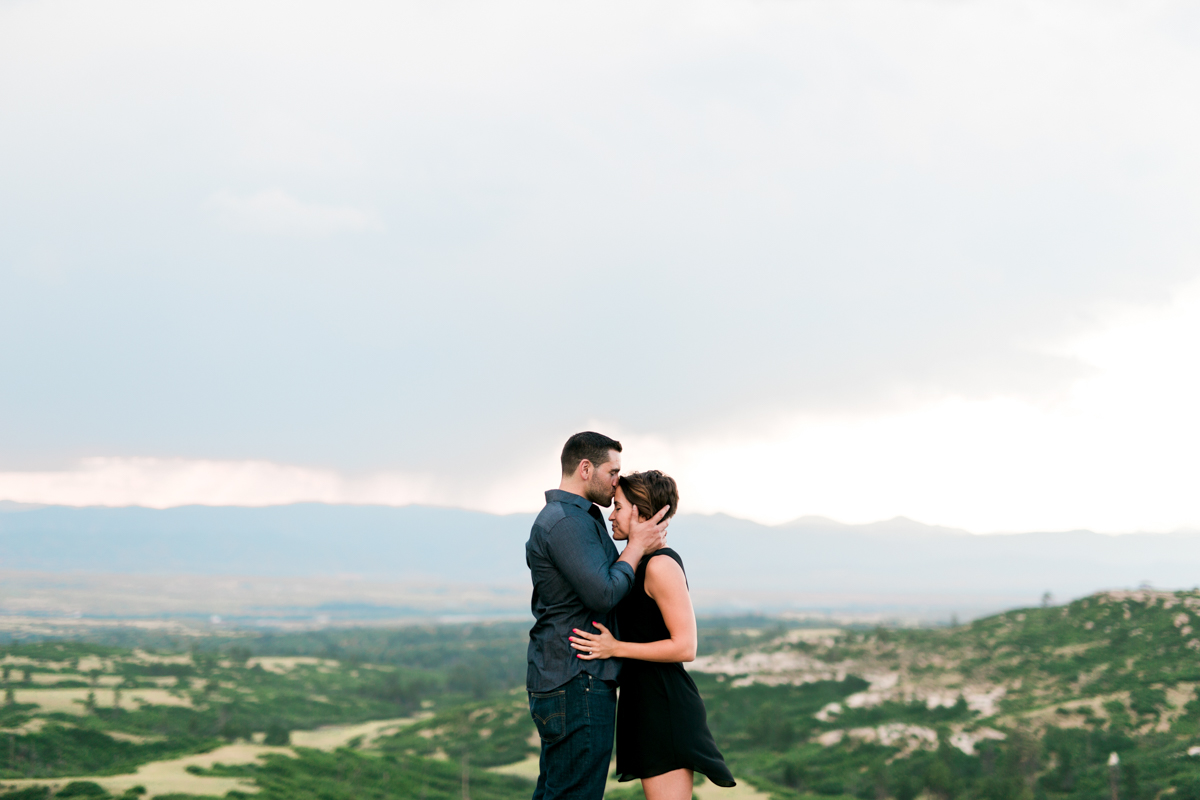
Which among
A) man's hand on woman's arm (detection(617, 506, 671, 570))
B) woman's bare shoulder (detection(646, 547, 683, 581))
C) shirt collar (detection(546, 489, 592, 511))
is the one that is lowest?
woman's bare shoulder (detection(646, 547, 683, 581))

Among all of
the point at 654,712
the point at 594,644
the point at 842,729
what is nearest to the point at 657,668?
→ the point at 654,712

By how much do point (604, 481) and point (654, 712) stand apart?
2364 millimetres

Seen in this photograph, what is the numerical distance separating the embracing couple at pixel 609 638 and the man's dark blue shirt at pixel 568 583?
11 mm

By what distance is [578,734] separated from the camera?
8.54 metres

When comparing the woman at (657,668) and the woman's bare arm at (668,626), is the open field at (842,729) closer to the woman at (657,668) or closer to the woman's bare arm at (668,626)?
the woman at (657,668)

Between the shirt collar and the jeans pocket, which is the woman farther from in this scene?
the jeans pocket

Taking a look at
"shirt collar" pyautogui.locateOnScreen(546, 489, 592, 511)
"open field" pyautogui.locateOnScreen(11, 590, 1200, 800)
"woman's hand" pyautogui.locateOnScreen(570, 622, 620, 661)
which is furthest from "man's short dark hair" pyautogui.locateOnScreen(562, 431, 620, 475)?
"open field" pyautogui.locateOnScreen(11, 590, 1200, 800)

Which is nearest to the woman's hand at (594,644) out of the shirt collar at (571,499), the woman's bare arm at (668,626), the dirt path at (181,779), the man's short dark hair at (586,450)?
the woman's bare arm at (668,626)

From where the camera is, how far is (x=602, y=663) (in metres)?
8.69

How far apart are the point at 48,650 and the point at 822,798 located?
165 m

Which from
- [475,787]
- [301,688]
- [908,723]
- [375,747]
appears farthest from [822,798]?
[301,688]

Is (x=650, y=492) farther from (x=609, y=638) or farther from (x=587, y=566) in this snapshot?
(x=609, y=638)

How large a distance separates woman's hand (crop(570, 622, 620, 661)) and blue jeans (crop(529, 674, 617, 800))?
8.6 inches

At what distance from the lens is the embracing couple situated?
8.54 metres
